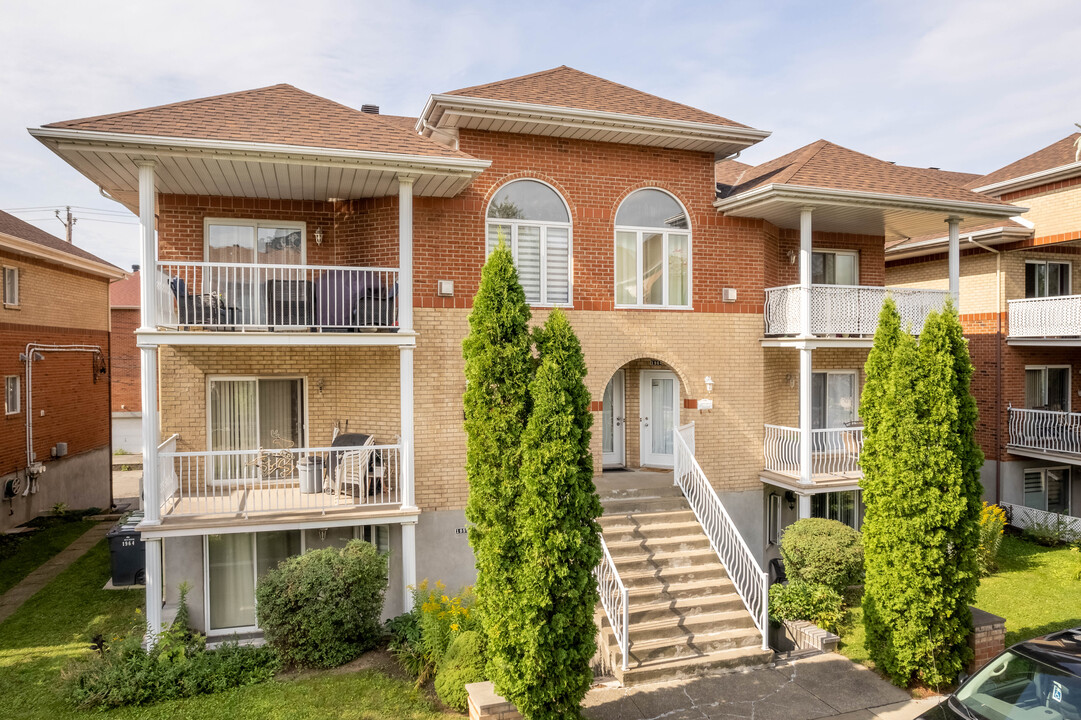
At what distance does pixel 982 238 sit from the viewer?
16.8 metres

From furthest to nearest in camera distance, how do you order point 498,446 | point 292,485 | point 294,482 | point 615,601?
point 294,482 → point 292,485 → point 615,601 → point 498,446

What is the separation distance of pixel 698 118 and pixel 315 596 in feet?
34.6

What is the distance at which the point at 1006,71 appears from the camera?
14.0 metres

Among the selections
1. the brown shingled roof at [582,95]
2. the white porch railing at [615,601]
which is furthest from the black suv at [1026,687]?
the brown shingled roof at [582,95]

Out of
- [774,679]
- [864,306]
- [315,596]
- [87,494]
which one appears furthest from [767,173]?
[87,494]

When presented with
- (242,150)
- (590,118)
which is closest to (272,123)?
(242,150)

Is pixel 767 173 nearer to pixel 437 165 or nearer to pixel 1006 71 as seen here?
pixel 1006 71

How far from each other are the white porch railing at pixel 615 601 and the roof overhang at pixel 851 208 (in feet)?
23.3

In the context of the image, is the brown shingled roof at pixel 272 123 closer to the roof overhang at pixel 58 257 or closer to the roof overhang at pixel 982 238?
the roof overhang at pixel 58 257

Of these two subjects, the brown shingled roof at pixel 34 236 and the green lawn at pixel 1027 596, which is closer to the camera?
the green lawn at pixel 1027 596

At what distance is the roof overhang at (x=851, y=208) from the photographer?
39.0 feet

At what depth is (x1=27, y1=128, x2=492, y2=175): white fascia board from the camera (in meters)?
8.69

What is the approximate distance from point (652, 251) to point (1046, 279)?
1277 cm

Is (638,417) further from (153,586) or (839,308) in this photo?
(153,586)
